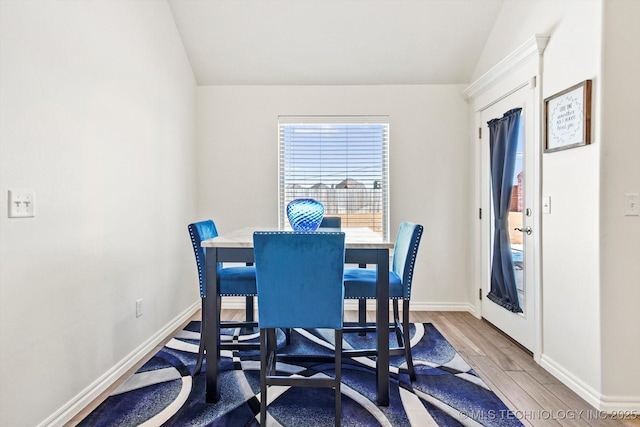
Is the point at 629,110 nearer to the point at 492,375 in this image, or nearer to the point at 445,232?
the point at 492,375

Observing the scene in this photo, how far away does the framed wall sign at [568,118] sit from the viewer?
77.5 inches

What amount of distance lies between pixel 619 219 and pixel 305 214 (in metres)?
1.73

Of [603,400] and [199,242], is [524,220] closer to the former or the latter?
[603,400]

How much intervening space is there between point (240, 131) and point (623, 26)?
10.0 feet

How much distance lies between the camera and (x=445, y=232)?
3.69 meters

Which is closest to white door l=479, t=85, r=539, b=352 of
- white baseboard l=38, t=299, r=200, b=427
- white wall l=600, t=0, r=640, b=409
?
white wall l=600, t=0, r=640, b=409

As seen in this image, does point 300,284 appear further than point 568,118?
No

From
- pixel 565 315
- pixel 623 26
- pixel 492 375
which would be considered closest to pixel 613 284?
pixel 565 315

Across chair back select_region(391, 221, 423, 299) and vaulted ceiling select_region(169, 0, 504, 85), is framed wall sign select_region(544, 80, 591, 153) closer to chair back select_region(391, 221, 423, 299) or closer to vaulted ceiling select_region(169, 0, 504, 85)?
chair back select_region(391, 221, 423, 299)

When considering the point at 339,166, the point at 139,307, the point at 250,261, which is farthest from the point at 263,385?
the point at 339,166

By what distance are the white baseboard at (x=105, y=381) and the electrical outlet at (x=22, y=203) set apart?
3.21ft

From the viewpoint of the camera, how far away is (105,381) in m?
2.13

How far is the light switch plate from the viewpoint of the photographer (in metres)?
1.87

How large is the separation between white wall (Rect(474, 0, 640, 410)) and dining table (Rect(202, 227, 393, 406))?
112 centimetres
